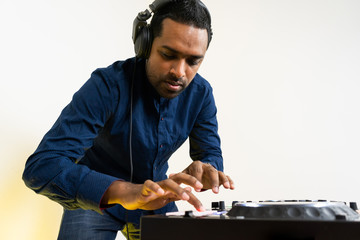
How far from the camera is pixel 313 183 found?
7.18 ft

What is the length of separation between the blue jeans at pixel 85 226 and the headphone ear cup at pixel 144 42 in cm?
57

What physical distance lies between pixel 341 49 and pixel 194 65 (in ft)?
4.70

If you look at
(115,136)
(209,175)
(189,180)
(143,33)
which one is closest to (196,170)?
(209,175)

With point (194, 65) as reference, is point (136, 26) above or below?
above

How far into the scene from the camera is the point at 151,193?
2.56 ft

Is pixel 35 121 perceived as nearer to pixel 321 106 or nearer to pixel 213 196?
pixel 213 196

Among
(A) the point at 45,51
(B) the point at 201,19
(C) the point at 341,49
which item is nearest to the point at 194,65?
(B) the point at 201,19

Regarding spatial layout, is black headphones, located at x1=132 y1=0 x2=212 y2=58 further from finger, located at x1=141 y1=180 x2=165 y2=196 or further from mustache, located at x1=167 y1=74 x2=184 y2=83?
finger, located at x1=141 y1=180 x2=165 y2=196

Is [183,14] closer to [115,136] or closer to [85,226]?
[115,136]

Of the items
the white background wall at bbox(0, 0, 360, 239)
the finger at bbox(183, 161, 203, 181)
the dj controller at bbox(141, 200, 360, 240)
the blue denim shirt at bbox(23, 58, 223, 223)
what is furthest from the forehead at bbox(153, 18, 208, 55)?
the white background wall at bbox(0, 0, 360, 239)

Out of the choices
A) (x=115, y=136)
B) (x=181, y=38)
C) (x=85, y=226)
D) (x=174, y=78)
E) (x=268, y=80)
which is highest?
(x=268, y=80)

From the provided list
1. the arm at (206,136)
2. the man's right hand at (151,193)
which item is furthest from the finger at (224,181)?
the arm at (206,136)

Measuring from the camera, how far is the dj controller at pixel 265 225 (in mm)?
537

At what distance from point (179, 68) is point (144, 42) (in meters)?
0.14
